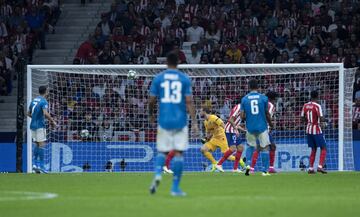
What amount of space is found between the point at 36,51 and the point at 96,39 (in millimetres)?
2806

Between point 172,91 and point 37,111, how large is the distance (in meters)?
9.89

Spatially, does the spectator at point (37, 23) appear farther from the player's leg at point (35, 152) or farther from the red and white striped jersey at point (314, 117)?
the red and white striped jersey at point (314, 117)

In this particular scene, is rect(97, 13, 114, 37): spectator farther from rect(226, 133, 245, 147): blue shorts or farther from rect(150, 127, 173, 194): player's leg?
rect(150, 127, 173, 194): player's leg

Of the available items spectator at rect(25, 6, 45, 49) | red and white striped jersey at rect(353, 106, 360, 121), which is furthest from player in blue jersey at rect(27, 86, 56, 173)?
spectator at rect(25, 6, 45, 49)

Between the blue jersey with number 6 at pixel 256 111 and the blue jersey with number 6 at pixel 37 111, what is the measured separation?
5.41 metres

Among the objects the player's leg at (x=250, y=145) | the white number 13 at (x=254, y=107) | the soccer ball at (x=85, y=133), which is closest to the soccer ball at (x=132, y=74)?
the soccer ball at (x=85, y=133)

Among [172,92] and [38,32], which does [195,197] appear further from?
[38,32]

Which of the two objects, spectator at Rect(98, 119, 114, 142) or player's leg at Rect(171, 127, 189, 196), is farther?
spectator at Rect(98, 119, 114, 142)

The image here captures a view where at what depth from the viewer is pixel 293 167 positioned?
2766 centimetres

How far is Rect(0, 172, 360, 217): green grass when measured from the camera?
13.0m

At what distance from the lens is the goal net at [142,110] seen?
27438 millimetres

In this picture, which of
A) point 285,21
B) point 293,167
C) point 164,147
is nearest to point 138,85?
point 293,167

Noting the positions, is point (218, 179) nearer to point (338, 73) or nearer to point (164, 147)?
point (164, 147)

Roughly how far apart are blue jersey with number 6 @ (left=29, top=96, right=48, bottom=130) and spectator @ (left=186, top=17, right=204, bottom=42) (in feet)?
32.9
